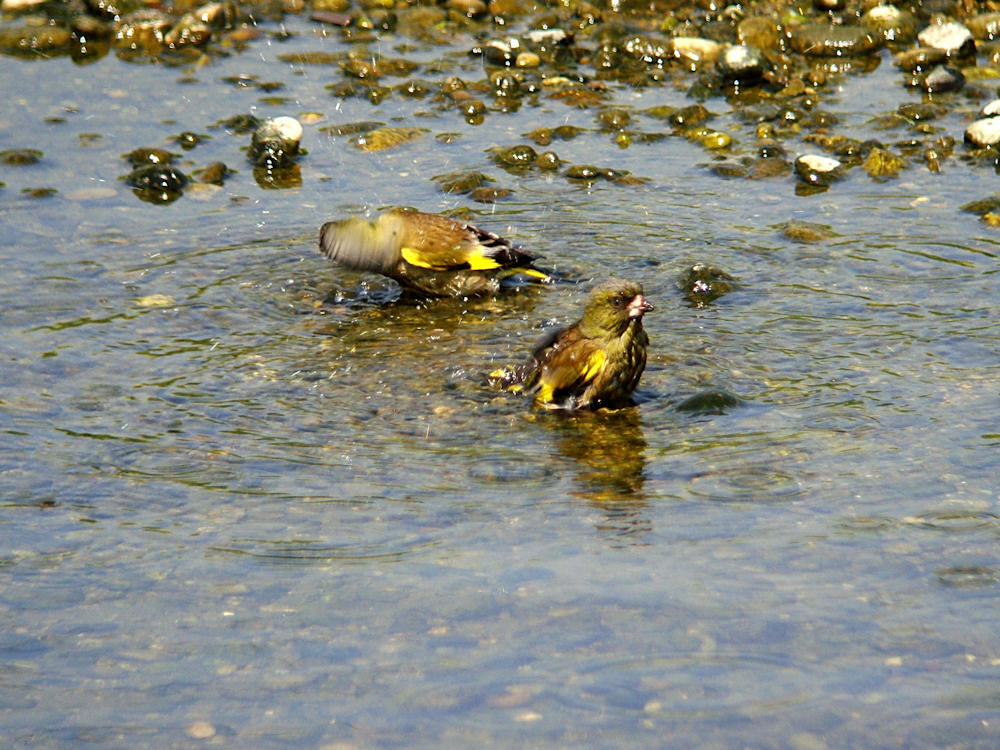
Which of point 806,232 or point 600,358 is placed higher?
point 806,232

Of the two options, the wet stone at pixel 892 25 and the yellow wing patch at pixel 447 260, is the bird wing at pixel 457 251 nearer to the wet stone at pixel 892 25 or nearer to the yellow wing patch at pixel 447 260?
the yellow wing patch at pixel 447 260

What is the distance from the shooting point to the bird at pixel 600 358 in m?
6.28

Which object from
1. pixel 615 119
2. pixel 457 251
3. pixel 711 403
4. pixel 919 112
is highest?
pixel 919 112

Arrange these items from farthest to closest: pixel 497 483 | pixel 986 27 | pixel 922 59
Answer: pixel 986 27 → pixel 922 59 → pixel 497 483

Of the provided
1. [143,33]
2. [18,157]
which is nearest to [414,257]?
[18,157]

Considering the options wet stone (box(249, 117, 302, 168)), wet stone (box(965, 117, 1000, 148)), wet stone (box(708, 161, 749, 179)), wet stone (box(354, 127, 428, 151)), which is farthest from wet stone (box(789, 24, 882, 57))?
wet stone (box(249, 117, 302, 168))

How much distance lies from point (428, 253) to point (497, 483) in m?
2.80

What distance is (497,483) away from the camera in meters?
5.48

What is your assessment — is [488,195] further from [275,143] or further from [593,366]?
[593,366]

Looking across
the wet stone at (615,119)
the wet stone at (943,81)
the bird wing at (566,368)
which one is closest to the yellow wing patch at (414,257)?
the bird wing at (566,368)

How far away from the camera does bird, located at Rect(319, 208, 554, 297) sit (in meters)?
7.97

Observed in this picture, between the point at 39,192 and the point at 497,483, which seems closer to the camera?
the point at 497,483

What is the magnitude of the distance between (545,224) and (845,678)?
5.45 metres

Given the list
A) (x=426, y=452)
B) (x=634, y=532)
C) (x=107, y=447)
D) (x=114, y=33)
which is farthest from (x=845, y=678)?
(x=114, y=33)
